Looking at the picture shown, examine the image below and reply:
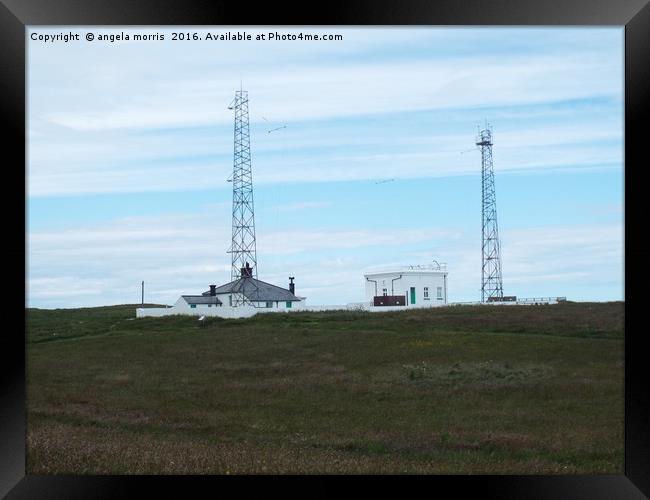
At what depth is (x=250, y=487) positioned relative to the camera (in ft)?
27.8

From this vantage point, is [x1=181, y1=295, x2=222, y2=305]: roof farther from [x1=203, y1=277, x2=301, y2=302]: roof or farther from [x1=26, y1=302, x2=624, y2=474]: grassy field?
[x1=26, y1=302, x2=624, y2=474]: grassy field

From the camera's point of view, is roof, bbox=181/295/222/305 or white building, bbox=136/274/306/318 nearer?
white building, bbox=136/274/306/318

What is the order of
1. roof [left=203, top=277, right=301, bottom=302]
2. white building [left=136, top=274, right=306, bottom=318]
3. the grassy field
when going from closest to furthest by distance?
the grassy field
roof [left=203, top=277, right=301, bottom=302]
white building [left=136, top=274, right=306, bottom=318]

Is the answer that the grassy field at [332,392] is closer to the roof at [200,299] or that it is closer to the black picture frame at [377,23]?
the black picture frame at [377,23]

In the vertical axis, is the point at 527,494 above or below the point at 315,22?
below

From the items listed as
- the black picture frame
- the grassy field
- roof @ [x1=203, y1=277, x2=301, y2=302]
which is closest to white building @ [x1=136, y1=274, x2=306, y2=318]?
roof @ [x1=203, y1=277, x2=301, y2=302]

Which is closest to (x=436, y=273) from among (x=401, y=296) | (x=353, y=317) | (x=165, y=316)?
(x=401, y=296)

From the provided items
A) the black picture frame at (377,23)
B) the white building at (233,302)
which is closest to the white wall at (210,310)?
the white building at (233,302)

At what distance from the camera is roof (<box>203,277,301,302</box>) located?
4197 cm

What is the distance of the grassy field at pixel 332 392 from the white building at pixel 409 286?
9.38 m

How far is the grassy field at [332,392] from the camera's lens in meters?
13.7

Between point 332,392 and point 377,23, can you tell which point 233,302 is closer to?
point 332,392

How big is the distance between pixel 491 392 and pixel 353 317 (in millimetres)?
20228

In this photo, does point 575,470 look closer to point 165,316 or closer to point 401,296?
point 165,316
